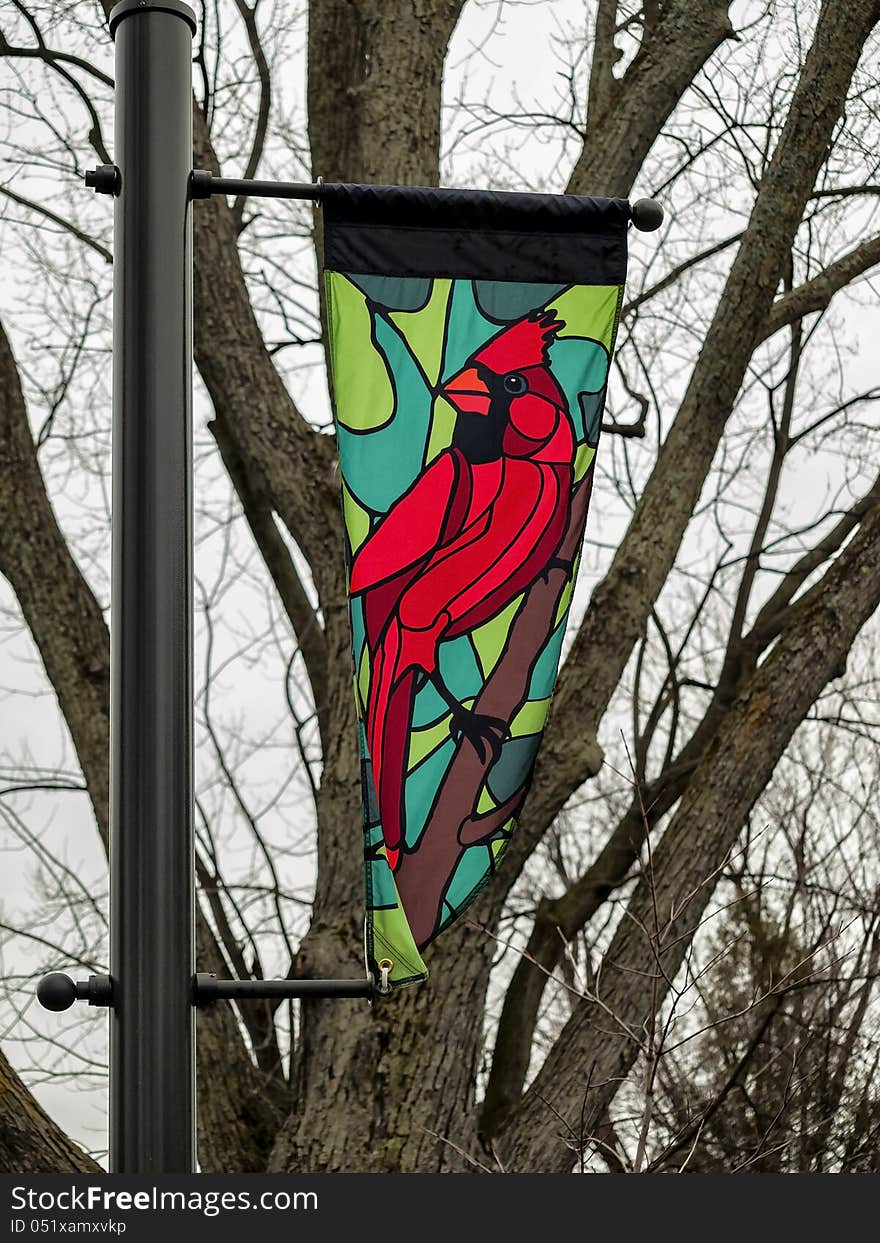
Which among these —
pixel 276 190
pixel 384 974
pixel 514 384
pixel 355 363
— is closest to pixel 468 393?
pixel 514 384

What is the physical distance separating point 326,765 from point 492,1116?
144 centimetres

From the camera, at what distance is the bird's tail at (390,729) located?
6.09ft

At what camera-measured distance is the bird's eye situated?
2.01 meters

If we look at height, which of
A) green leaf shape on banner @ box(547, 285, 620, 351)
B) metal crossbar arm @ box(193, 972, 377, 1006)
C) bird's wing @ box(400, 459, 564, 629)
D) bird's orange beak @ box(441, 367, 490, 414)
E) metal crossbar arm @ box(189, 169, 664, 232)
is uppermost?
metal crossbar arm @ box(189, 169, 664, 232)

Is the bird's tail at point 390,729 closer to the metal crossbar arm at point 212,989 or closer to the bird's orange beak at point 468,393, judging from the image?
the metal crossbar arm at point 212,989

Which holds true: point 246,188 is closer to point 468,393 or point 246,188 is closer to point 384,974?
point 468,393

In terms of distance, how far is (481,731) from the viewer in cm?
196

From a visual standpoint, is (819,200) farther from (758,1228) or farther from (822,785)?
(758,1228)

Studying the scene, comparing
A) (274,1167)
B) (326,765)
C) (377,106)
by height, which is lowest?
(274,1167)

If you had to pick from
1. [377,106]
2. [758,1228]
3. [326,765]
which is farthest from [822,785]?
[758,1228]

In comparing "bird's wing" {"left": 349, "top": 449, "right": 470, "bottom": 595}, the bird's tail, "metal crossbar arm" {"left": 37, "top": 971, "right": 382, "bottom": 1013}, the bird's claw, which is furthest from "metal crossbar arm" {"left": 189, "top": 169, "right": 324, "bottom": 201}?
"metal crossbar arm" {"left": 37, "top": 971, "right": 382, "bottom": 1013}

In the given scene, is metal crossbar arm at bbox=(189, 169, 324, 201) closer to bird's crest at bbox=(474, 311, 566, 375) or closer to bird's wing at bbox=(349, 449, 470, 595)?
bird's crest at bbox=(474, 311, 566, 375)

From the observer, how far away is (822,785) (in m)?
5.26

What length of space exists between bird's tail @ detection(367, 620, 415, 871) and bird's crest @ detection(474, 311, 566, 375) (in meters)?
0.44
